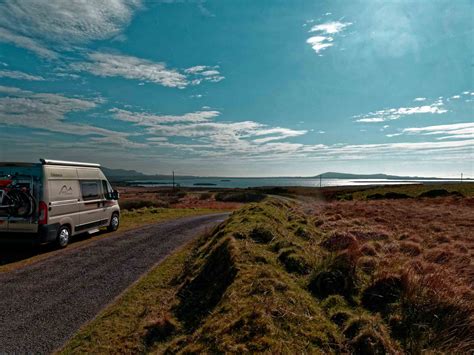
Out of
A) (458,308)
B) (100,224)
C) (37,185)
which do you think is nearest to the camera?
(458,308)

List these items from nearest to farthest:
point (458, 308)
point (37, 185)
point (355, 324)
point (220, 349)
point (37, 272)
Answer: point (220, 349) < point (355, 324) < point (458, 308) < point (37, 272) < point (37, 185)

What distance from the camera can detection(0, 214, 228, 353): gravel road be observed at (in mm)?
4859

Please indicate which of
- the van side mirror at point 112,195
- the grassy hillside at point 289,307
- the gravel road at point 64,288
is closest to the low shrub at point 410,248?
the grassy hillside at point 289,307

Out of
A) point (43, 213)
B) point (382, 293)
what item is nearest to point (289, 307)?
point (382, 293)

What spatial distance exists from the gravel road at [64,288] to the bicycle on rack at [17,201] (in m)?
1.75

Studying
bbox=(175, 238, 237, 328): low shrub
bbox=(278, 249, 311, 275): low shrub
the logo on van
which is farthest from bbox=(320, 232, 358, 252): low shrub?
the logo on van

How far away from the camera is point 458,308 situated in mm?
4633

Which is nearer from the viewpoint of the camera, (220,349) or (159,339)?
(220,349)

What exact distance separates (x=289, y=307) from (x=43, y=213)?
872 centimetres

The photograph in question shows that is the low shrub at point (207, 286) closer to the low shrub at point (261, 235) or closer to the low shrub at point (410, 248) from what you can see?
the low shrub at point (261, 235)

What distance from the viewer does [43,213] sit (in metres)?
9.70

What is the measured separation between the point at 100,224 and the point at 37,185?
4.03m

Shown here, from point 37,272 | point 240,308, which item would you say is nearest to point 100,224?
point 37,272

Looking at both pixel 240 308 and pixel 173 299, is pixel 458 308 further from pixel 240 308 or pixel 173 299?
pixel 173 299
